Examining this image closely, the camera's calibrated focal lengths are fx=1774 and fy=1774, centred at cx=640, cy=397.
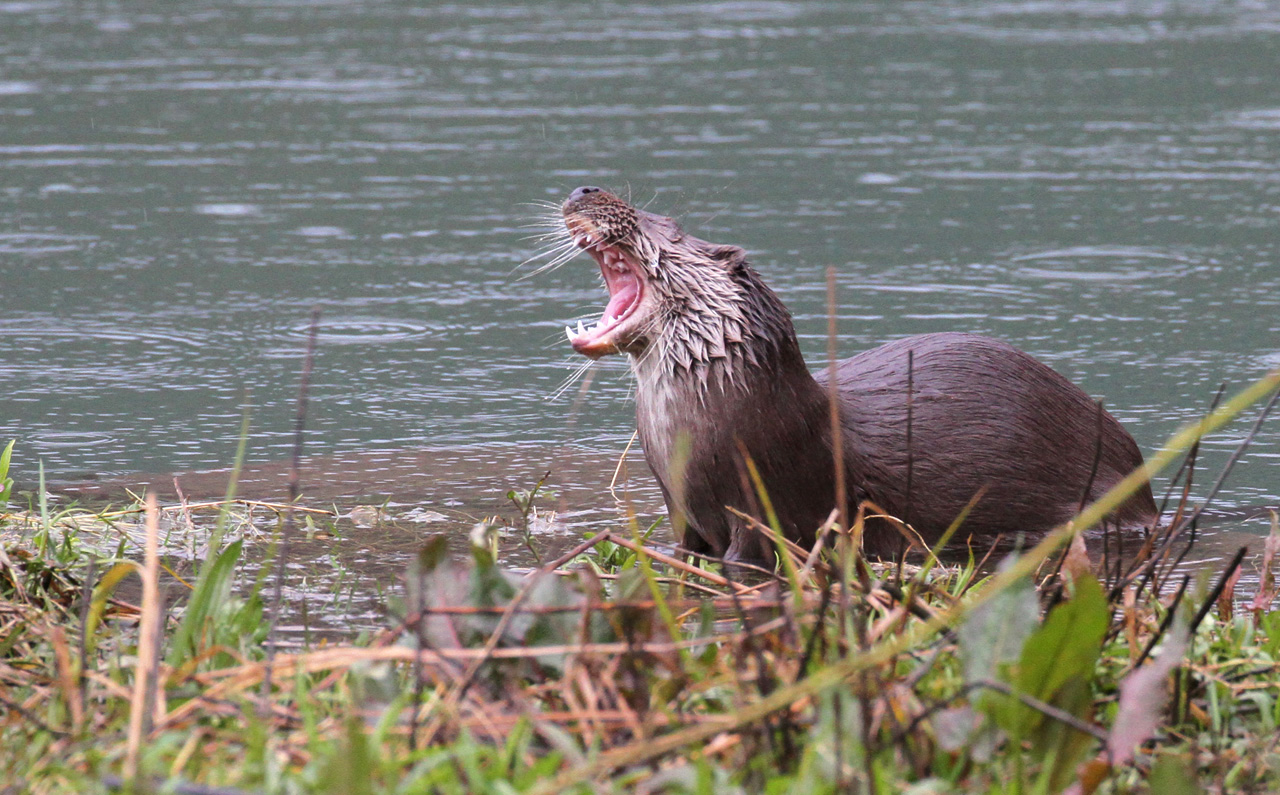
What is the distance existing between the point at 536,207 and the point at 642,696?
20.2ft

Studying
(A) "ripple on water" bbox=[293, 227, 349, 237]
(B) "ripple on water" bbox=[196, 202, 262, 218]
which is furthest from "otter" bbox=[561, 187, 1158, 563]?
(B) "ripple on water" bbox=[196, 202, 262, 218]

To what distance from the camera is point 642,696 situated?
2484 mm

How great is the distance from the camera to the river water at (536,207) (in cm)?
577

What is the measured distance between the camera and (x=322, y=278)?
738 centimetres

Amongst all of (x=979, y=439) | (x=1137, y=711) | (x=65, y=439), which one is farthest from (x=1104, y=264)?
(x=1137, y=711)

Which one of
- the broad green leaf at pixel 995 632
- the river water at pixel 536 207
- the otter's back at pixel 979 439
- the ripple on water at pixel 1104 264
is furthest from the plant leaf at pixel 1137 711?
the ripple on water at pixel 1104 264

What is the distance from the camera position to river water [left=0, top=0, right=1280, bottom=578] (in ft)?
18.9

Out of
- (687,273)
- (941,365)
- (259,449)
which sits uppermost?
(687,273)

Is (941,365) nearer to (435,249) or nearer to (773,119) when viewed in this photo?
(435,249)

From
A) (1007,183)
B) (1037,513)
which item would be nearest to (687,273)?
(1037,513)

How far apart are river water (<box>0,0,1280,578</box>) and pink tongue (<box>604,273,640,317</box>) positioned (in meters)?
0.60

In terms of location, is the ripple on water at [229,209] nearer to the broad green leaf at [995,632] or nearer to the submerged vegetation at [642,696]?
the submerged vegetation at [642,696]

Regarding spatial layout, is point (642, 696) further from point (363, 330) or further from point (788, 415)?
point (363, 330)

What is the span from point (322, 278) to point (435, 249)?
0.65 m
